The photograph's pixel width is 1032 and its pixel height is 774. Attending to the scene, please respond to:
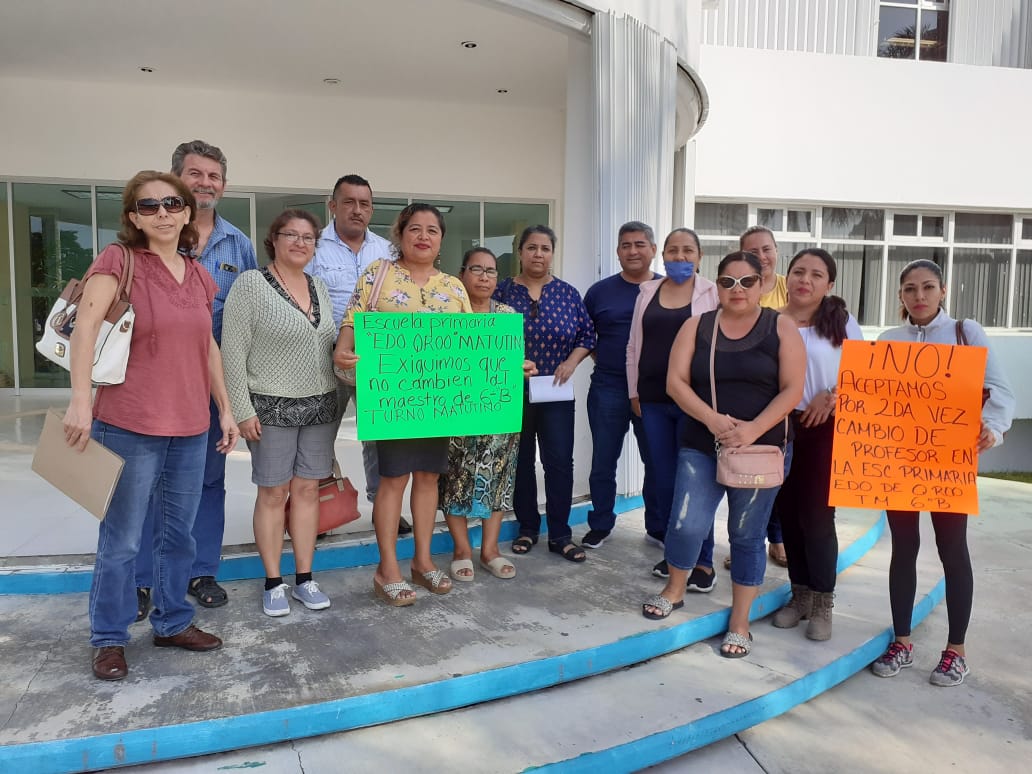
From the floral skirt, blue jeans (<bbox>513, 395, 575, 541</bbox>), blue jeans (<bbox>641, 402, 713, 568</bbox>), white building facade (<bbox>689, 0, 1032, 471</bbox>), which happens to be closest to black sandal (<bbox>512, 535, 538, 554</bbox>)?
blue jeans (<bbox>513, 395, 575, 541</bbox>)

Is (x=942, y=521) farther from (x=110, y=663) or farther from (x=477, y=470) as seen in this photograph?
(x=110, y=663)

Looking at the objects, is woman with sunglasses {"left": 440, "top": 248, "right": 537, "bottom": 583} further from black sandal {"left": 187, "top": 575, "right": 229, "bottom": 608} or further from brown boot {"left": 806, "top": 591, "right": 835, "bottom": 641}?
brown boot {"left": 806, "top": 591, "right": 835, "bottom": 641}

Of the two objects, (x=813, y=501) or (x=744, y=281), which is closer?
(x=744, y=281)

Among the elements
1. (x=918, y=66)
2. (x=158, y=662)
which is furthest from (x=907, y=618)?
(x=918, y=66)

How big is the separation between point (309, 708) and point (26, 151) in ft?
29.8

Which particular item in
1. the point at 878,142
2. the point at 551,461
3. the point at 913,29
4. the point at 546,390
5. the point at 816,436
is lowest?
the point at 551,461

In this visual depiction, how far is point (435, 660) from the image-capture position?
2660mm

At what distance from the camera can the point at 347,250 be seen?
3.51 m

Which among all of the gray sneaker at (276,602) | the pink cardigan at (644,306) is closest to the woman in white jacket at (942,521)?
the pink cardigan at (644,306)

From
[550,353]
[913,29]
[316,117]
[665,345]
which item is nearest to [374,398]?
[550,353]

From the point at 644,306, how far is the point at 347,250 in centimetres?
149

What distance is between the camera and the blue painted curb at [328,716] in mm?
2090

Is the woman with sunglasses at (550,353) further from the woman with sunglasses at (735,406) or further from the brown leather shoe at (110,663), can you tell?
the brown leather shoe at (110,663)

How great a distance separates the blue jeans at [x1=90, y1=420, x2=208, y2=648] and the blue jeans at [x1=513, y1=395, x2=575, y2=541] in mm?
1701
